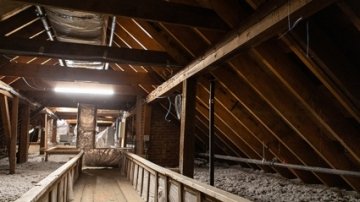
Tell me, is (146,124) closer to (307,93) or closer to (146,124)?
(146,124)

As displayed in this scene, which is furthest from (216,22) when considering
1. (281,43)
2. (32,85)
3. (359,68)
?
(32,85)

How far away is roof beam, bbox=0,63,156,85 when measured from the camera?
5.51 metres

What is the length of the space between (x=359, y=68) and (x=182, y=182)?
183cm

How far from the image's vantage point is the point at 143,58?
179 inches

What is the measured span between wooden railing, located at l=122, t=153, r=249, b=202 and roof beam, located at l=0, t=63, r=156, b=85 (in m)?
1.52

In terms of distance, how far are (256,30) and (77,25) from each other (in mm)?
2389

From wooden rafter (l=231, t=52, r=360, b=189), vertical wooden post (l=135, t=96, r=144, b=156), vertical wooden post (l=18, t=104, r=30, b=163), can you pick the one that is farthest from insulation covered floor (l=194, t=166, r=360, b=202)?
vertical wooden post (l=18, t=104, r=30, b=163)

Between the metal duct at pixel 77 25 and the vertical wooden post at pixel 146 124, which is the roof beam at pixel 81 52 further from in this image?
the vertical wooden post at pixel 146 124

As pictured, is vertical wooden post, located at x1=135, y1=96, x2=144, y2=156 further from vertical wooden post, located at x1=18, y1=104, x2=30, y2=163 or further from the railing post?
the railing post

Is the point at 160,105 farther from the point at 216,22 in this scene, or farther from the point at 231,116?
the point at 216,22

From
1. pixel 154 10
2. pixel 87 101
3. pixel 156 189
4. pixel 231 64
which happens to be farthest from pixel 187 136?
pixel 87 101

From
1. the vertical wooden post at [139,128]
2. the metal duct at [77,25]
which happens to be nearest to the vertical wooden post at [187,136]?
the metal duct at [77,25]

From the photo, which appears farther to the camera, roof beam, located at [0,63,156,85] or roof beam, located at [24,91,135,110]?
roof beam, located at [24,91,135,110]

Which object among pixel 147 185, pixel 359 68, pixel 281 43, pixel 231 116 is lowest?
pixel 147 185
